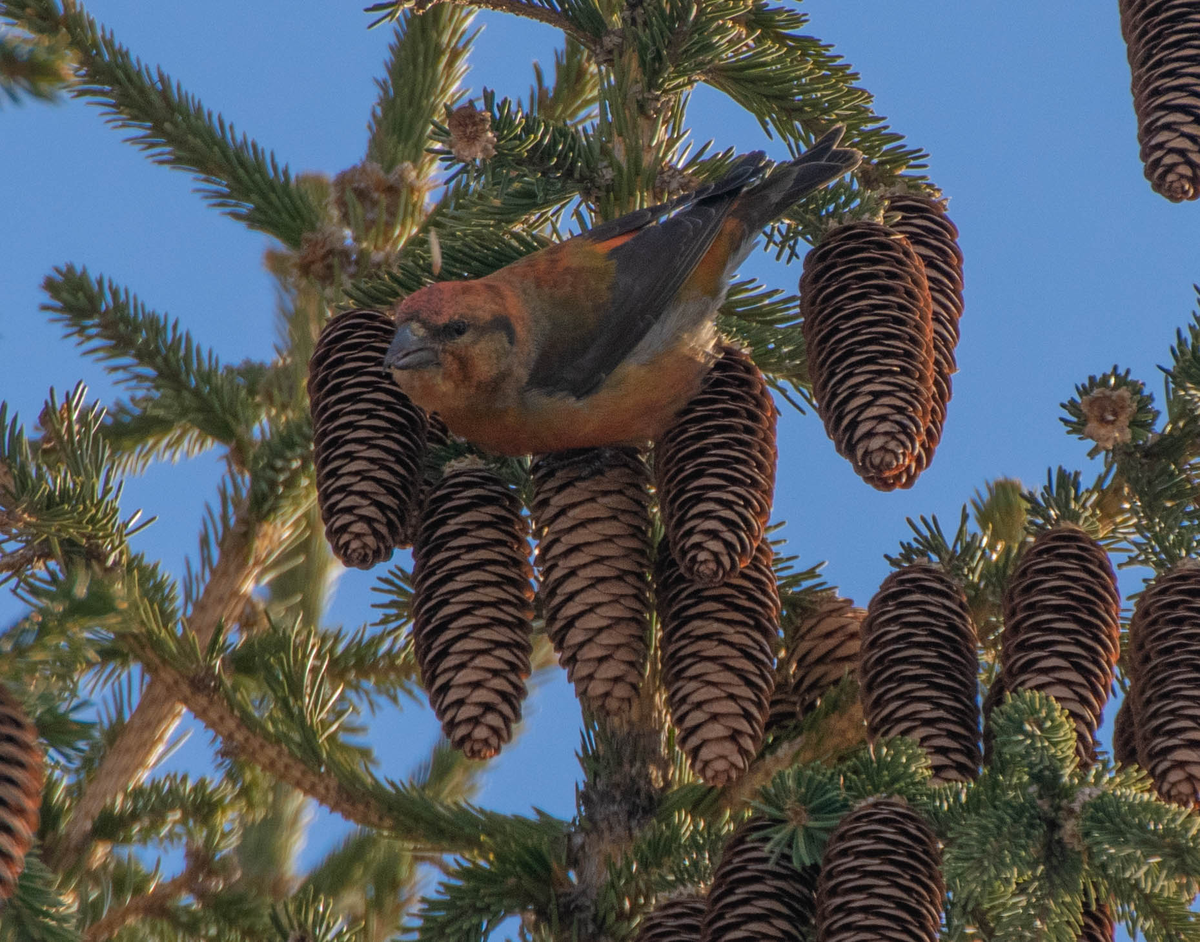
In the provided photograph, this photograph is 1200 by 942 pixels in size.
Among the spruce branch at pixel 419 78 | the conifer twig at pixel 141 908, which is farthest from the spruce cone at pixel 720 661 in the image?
the spruce branch at pixel 419 78

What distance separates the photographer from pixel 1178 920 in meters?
1.65

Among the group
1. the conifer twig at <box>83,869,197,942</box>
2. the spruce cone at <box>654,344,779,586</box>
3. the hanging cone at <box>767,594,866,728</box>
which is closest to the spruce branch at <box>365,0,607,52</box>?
the spruce cone at <box>654,344,779,586</box>

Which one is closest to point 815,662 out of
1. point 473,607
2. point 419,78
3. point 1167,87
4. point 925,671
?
point 925,671

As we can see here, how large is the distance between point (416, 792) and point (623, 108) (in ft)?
4.39

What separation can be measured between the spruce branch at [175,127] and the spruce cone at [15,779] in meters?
1.56

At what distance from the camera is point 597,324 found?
278 centimetres

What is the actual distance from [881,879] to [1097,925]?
45 cm

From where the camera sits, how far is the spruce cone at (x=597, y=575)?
2115 millimetres

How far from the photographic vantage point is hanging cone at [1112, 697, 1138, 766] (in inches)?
84.2

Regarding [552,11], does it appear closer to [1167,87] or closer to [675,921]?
[1167,87]

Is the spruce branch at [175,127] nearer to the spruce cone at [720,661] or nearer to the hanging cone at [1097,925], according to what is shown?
the spruce cone at [720,661]

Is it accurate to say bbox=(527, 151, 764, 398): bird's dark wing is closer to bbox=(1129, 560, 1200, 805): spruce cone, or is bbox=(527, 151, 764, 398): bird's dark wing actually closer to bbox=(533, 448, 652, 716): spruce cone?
bbox=(533, 448, 652, 716): spruce cone

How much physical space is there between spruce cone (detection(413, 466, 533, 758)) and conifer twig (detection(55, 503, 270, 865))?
41cm

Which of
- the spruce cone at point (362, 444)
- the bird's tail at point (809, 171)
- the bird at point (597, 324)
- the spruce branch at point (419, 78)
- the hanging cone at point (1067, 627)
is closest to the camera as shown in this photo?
the hanging cone at point (1067, 627)
